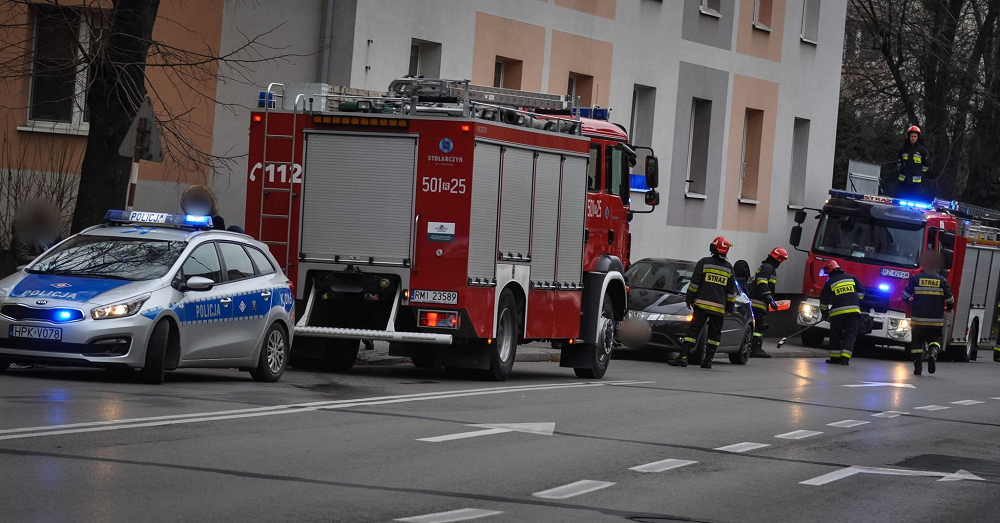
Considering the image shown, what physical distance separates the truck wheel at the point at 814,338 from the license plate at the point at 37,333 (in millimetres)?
21114

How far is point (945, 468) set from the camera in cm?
1096

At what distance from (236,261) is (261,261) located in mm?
462

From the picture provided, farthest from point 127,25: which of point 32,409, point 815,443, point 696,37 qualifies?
point 696,37

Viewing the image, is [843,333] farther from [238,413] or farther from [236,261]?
[238,413]

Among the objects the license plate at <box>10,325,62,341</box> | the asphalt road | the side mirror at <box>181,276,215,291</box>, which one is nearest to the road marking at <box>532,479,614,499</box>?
the asphalt road

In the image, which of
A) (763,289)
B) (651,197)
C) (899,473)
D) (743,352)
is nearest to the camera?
(899,473)

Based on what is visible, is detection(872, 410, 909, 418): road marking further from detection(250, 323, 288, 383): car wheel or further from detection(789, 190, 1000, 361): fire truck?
detection(789, 190, 1000, 361): fire truck

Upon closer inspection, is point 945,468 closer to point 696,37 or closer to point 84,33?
point 84,33

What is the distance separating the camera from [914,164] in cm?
3228

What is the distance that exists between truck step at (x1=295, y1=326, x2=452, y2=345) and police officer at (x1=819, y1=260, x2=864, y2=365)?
12.2 m

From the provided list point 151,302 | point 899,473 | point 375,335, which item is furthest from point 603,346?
point 899,473

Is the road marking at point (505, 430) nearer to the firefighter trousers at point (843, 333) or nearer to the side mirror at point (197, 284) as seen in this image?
the side mirror at point (197, 284)

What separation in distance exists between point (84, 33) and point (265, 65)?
263 cm

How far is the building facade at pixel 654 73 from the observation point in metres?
21.3
